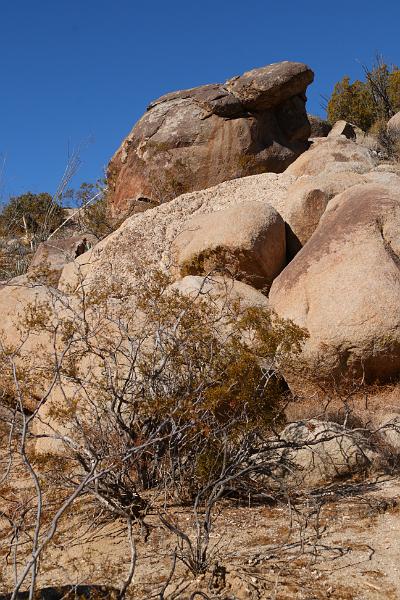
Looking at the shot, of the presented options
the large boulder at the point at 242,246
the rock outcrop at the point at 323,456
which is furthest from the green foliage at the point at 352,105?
the rock outcrop at the point at 323,456

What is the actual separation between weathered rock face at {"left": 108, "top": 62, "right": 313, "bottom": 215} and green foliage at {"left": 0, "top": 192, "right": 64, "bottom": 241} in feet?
14.9

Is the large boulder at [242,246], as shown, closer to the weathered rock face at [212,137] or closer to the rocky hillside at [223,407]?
the rocky hillside at [223,407]

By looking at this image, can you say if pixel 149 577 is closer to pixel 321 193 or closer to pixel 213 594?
pixel 213 594

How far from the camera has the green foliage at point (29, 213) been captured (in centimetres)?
1815

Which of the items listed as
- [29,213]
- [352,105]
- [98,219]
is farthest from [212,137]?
[352,105]

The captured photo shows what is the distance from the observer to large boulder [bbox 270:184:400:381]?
6219 mm

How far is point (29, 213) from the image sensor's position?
2091 cm

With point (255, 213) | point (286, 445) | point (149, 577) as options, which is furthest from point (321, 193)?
point (149, 577)

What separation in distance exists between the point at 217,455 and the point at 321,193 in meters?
4.87

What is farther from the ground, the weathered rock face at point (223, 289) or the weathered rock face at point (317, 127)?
the weathered rock face at point (317, 127)

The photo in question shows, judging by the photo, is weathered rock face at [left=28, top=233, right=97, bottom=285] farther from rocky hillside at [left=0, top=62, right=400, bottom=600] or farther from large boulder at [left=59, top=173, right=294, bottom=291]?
rocky hillside at [left=0, top=62, right=400, bottom=600]

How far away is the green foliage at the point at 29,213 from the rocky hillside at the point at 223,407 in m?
9.35

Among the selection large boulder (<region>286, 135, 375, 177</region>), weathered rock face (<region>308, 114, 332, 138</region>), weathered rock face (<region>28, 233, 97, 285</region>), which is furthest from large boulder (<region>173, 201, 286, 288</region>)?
weathered rock face (<region>308, 114, 332, 138</region>)

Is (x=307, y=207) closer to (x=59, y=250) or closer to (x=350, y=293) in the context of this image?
(x=350, y=293)
